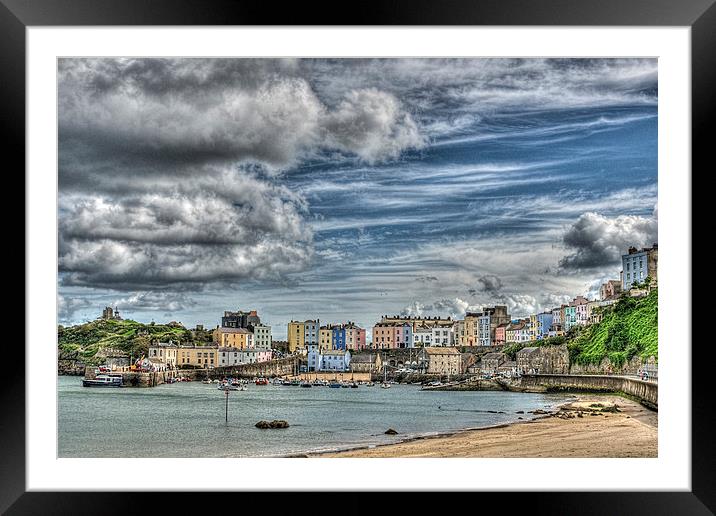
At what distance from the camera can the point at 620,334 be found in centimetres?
1179

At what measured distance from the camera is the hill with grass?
11.5 meters

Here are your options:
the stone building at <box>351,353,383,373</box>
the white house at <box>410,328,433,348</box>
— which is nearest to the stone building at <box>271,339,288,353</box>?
the stone building at <box>351,353,383,373</box>

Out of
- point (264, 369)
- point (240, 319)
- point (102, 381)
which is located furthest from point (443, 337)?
point (102, 381)

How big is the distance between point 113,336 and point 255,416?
2.98 metres

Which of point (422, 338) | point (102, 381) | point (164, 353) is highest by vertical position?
point (422, 338)

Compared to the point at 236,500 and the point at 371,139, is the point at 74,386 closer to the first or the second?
the point at 371,139

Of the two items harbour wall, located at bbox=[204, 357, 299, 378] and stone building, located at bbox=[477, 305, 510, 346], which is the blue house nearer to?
stone building, located at bbox=[477, 305, 510, 346]

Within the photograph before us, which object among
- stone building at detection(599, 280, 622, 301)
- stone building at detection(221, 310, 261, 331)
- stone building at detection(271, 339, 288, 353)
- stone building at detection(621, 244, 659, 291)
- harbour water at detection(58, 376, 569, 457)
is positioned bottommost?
harbour water at detection(58, 376, 569, 457)

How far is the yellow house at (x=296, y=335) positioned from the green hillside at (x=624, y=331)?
14.6ft

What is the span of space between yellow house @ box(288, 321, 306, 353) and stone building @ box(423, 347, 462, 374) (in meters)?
2.11

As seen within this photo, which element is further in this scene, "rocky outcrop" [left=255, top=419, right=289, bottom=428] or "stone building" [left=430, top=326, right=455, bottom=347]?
"stone building" [left=430, top=326, right=455, bottom=347]

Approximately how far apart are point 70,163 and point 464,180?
5.47m

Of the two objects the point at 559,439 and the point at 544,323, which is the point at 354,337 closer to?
the point at 544,323

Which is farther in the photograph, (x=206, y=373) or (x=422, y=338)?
(x=206, y=373)
